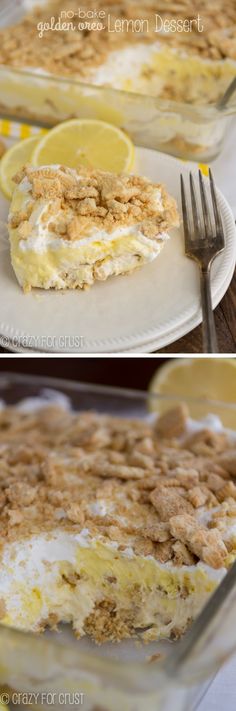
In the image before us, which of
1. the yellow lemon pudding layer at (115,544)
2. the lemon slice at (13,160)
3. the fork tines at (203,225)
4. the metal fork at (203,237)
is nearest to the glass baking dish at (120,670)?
the yellow lemon pudding layer at (115,544)

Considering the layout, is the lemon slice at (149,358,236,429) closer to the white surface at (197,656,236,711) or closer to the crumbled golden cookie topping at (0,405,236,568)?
the crumbled golden cookie topping at (0,405,236,568)

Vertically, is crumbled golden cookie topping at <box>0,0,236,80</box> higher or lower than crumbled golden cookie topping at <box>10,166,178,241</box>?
higher

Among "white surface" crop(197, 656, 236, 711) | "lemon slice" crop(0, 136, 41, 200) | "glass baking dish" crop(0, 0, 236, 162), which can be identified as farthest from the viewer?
"glass baking dish" crop(0, 0, 236, 162)

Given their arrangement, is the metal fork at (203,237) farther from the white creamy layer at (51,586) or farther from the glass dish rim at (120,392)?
the white creamy layer at (51,586)

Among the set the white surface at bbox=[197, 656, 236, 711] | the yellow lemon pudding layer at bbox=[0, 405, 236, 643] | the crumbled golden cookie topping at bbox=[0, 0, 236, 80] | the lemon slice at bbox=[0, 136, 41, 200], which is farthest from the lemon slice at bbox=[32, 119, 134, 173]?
the white surface at bbox=[197, 656, 236, 711]

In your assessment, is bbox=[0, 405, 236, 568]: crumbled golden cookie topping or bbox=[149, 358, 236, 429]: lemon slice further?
bbox=[149, 358, 236, 429]: lemon slice

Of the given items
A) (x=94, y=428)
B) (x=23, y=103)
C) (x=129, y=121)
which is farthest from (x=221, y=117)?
(x=94, y=428)

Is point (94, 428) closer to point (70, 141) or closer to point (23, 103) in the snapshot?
point (70, 141)
